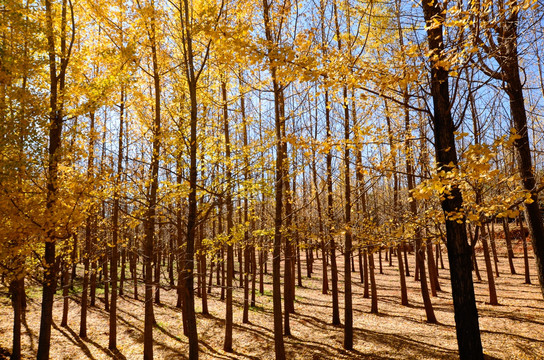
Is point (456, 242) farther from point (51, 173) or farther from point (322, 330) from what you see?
point (322, 330)

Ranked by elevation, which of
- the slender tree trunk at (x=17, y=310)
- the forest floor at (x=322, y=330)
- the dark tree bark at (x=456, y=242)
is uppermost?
the dark tree bark at (x=456, y=242)

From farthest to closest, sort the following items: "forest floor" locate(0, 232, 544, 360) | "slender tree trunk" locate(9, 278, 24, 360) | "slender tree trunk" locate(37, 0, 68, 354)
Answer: "forest floor" locate(0, 232, 544, 360)
"slender tree trunk" locate(9, 278, 24, 360)
"slender tree trunk" locate(37, 0, 68, 354)

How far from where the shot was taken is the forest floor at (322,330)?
842cm

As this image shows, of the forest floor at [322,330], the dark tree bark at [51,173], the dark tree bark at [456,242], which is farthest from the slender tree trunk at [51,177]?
the dark tree bark at [456,242]

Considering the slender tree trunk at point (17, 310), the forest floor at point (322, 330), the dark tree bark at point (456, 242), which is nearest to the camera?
the dark tree bark at point (456, 242)

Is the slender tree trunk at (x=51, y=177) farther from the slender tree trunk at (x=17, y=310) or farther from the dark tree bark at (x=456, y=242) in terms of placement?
the dark tree bark at (x=456, y=242)

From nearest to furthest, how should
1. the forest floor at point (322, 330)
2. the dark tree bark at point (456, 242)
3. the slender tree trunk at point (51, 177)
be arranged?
the dark tree bark at point (456, 242)
the slender tree trunk at point (51, 177)
the forest floor at point (322, 330)

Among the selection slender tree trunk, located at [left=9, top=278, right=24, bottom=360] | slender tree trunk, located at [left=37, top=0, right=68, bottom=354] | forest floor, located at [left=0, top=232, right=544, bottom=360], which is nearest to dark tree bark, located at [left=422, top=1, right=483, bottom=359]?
forest floor, located at [left=0, top=232, right=544, bottom=360]

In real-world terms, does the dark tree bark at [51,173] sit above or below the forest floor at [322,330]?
above

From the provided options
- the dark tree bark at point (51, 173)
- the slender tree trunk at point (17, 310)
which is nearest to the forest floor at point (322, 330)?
the slender tree trunk at point (17, 310)

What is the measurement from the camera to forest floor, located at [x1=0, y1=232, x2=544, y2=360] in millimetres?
8422

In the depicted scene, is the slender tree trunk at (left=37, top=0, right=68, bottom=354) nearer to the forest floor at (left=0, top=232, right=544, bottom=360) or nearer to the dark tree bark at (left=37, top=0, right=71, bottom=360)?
the dark tree bark at (left=37, top=0, right=71, bottom=360)

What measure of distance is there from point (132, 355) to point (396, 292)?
12427mm

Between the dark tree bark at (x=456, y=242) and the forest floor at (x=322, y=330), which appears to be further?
the forest floor at (x=322, y=330)
